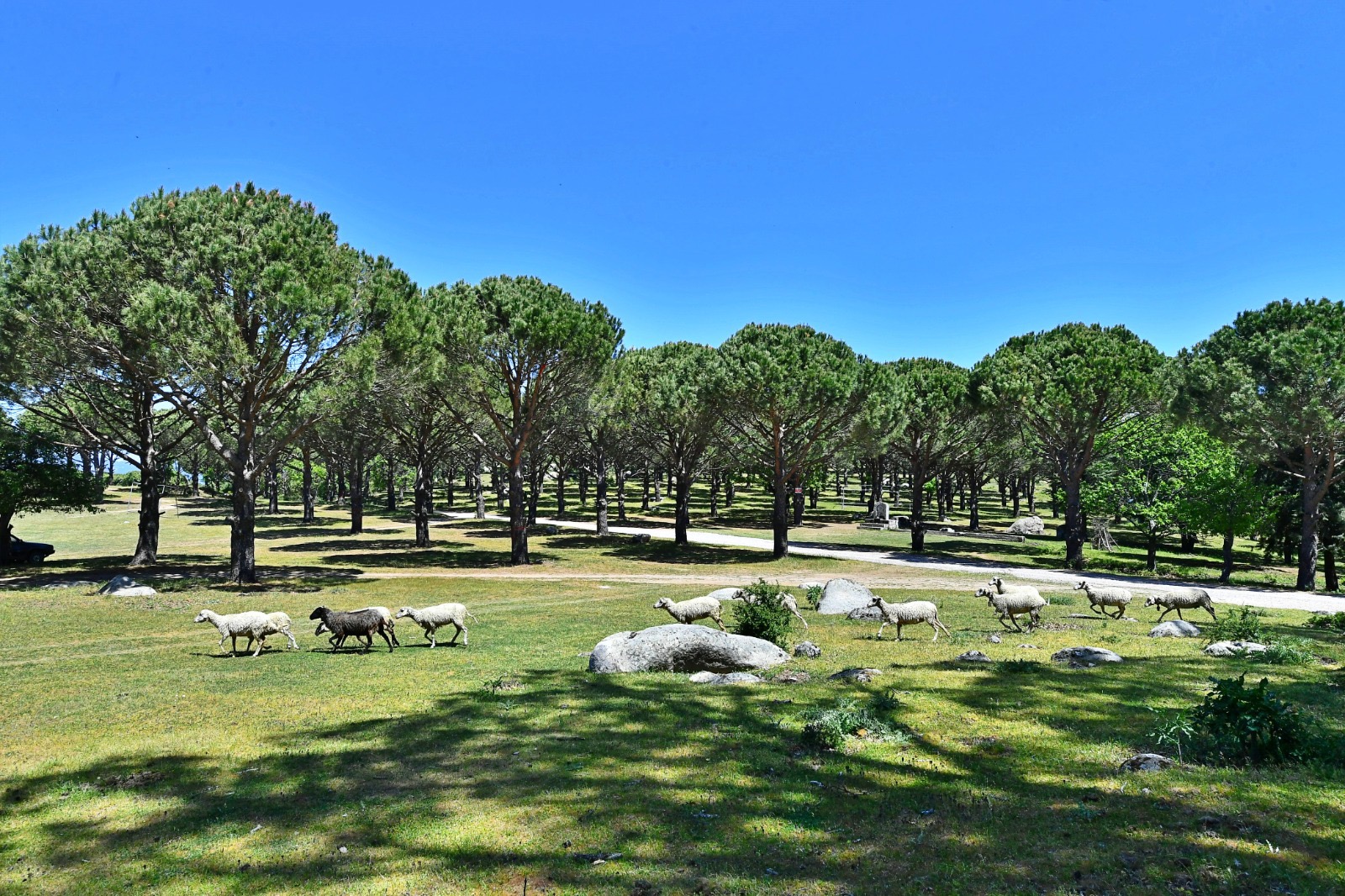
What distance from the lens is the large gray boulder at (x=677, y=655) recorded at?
1548 cm

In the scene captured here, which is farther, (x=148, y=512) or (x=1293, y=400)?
(x=148, y=512)

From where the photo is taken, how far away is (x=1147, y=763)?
27.9ft

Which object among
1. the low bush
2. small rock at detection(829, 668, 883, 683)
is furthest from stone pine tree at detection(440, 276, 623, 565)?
the low bush

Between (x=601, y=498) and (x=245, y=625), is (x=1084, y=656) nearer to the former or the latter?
(x=245, y=625)

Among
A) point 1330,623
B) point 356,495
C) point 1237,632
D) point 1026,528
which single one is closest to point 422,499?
point 356,495

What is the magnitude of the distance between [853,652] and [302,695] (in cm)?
1257

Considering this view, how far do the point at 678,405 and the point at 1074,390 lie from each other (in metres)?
26.9

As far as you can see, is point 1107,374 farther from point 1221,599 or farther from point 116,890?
point 116,890

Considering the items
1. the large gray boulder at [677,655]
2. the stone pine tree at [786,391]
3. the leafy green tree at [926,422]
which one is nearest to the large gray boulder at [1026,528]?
the leafy green tree at [926,422]

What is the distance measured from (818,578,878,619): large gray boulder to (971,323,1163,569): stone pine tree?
27.5 metres

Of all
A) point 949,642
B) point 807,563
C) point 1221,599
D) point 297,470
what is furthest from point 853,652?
point 297,470

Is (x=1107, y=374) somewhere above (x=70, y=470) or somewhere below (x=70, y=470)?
above

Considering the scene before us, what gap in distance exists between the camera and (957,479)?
324 ft

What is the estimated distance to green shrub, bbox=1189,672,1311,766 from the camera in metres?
8.34
